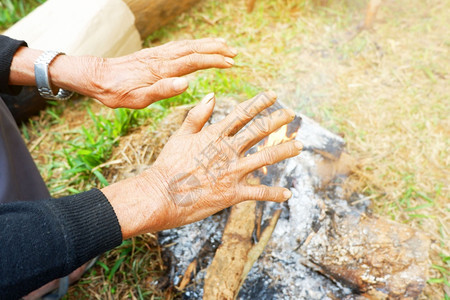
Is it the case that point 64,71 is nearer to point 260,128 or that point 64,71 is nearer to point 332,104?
point 260,128

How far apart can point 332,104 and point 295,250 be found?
1.94 meters

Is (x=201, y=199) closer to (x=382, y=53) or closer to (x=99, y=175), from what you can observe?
(x=99, y=175)

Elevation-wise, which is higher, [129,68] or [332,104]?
[129,68]

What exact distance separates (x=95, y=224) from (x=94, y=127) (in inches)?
89.5

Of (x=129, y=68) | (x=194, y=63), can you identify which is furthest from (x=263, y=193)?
(x=129, y=68)

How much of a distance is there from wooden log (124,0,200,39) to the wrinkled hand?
213cm

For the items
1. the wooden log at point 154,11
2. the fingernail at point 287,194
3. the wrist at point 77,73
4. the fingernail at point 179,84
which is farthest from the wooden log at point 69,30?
the fingernail at point 287,194

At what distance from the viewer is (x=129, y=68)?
6.22 feet

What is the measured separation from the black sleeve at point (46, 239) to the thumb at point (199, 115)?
0.58m

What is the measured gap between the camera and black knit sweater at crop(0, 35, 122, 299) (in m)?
1.21

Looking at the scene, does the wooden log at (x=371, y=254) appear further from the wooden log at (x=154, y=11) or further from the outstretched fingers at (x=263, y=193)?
the wooden log at (x=154, y=11)

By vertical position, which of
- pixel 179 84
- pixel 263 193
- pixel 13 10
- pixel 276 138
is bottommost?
pixel 276 138

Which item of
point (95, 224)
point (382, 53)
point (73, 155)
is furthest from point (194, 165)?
point (382, 53)

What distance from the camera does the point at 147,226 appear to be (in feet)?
4.87
